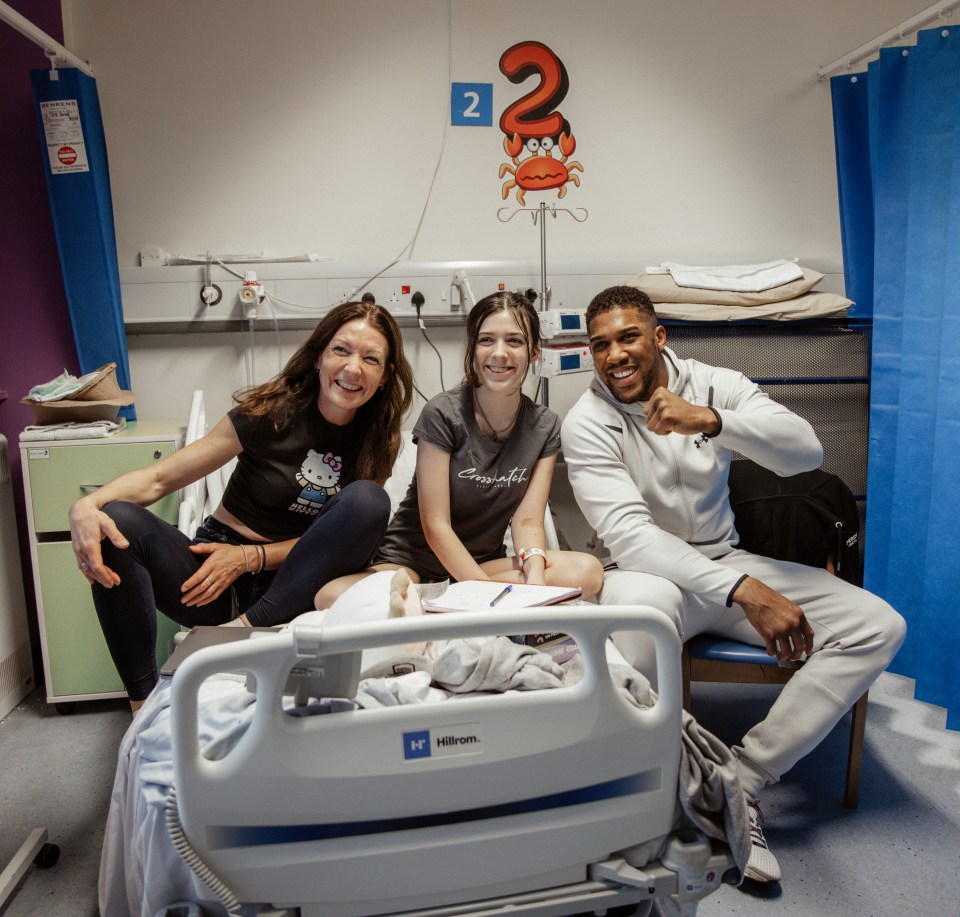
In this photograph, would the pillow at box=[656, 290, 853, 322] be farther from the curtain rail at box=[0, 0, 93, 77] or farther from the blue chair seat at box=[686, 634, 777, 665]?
the curtain rail at box=[0, 0, 93, 77]

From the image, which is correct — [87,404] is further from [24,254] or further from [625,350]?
[625,350]

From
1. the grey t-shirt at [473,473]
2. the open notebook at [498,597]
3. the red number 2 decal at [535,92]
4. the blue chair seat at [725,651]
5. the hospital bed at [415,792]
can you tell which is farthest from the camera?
the red number 2 decal at [535,92]

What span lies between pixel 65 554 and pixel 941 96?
288 centimetres

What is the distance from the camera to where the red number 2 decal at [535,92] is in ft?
9.38

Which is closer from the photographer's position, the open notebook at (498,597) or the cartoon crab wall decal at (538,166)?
the open notebook at (498,597)

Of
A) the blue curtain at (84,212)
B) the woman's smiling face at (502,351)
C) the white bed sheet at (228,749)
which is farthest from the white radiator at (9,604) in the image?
the woman's smiling face at (502,351)

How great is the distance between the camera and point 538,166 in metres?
2.93

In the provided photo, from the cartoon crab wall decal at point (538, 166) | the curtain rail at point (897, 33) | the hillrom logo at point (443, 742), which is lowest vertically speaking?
the hillrom logo at point (443, 742)

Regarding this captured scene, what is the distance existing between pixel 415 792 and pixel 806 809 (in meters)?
1.33

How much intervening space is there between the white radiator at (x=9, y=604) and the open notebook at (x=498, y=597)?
1.52 m

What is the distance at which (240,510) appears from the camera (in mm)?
1997

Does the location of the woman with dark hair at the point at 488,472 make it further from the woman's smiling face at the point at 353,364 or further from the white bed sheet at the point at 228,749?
the white bed sheet at the point at 228,749

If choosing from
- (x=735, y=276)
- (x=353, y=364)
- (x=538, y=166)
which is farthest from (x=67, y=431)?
(x=735, y=276)

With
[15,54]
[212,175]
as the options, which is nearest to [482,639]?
[212,175]
